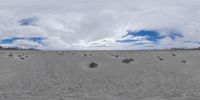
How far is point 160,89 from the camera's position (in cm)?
2036

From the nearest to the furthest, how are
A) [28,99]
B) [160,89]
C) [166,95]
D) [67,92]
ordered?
[28,99]
[166,95]
[67,92]
[160,89]

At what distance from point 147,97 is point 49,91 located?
20.7ft

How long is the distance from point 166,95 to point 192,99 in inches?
70.9

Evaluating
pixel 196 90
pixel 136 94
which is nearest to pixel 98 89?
pixel 136 94

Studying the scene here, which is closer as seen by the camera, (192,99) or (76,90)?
(192,99)

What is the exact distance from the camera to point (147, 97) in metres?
17.1

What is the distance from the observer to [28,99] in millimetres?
16422

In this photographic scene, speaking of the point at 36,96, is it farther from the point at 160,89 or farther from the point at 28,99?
the point at 160,89

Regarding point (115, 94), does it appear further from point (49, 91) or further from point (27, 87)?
point (27, 87)

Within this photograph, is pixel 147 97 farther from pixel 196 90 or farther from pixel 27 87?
pixel 27 87

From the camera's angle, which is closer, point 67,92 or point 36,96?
point 36,96

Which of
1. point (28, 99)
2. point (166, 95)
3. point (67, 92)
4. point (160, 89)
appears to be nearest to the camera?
point (28, 99)

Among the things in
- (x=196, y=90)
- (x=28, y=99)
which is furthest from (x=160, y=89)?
(x=28, y=99)

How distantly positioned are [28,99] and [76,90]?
13.7ft
